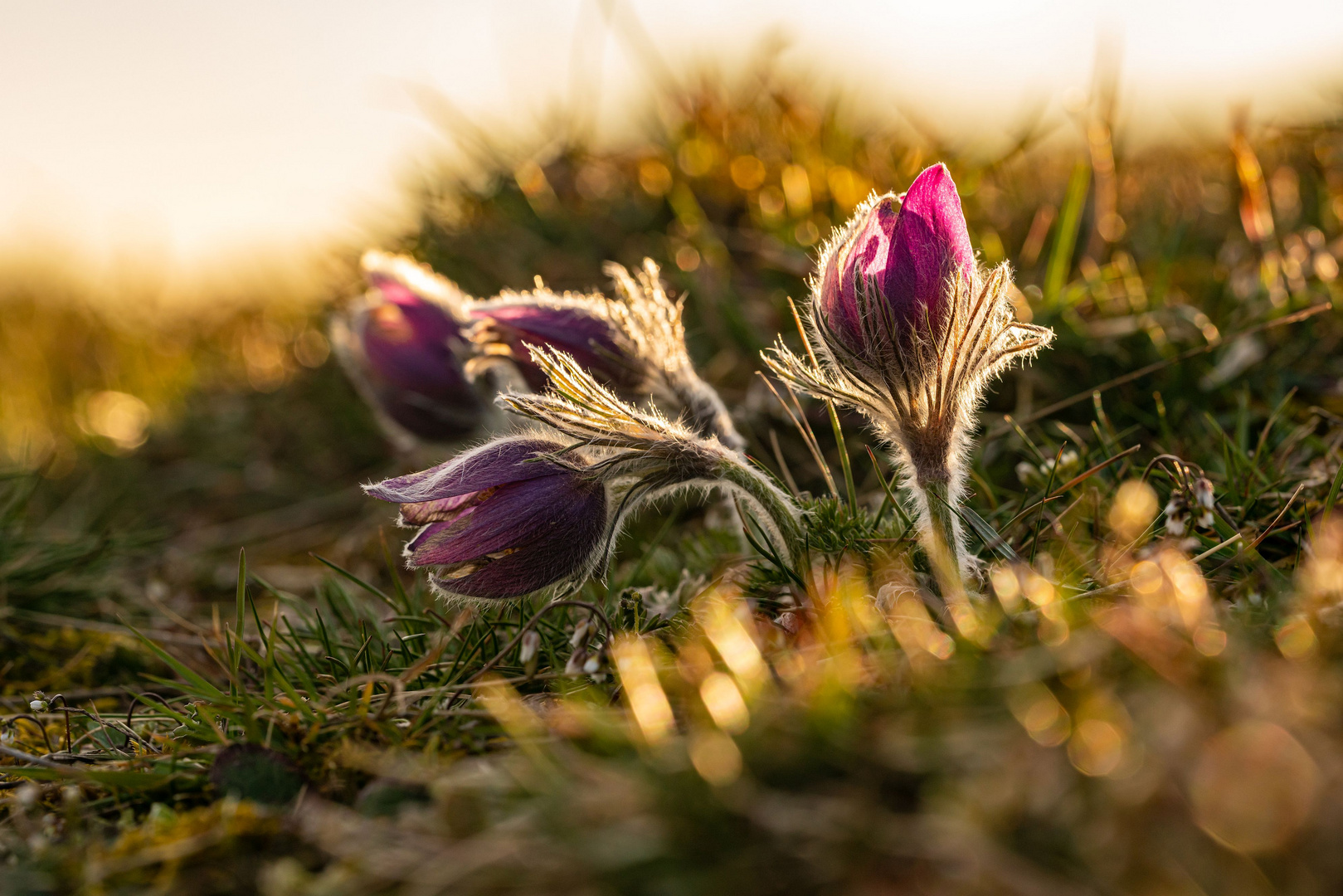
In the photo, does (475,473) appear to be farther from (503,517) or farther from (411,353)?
(411,353)

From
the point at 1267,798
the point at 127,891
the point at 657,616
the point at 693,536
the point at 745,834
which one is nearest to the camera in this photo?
the point at 1267,798

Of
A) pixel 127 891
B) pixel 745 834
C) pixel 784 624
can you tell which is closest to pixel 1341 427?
pixel 784 624

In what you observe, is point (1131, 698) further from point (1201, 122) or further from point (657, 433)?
point (1201, 122)

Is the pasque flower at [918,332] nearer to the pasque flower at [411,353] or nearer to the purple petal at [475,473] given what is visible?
the purple petal at [475,473]

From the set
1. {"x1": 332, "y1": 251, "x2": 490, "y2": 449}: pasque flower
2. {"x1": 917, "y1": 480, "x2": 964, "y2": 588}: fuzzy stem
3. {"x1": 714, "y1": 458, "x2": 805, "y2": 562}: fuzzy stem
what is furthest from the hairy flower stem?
{"x1": 332, "y1": 251, "x2": 490, "y2": 449}: pasque flower

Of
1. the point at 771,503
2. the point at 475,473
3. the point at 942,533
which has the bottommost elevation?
the point at 942,533

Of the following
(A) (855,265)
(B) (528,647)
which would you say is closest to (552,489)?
(B) (528,647)
